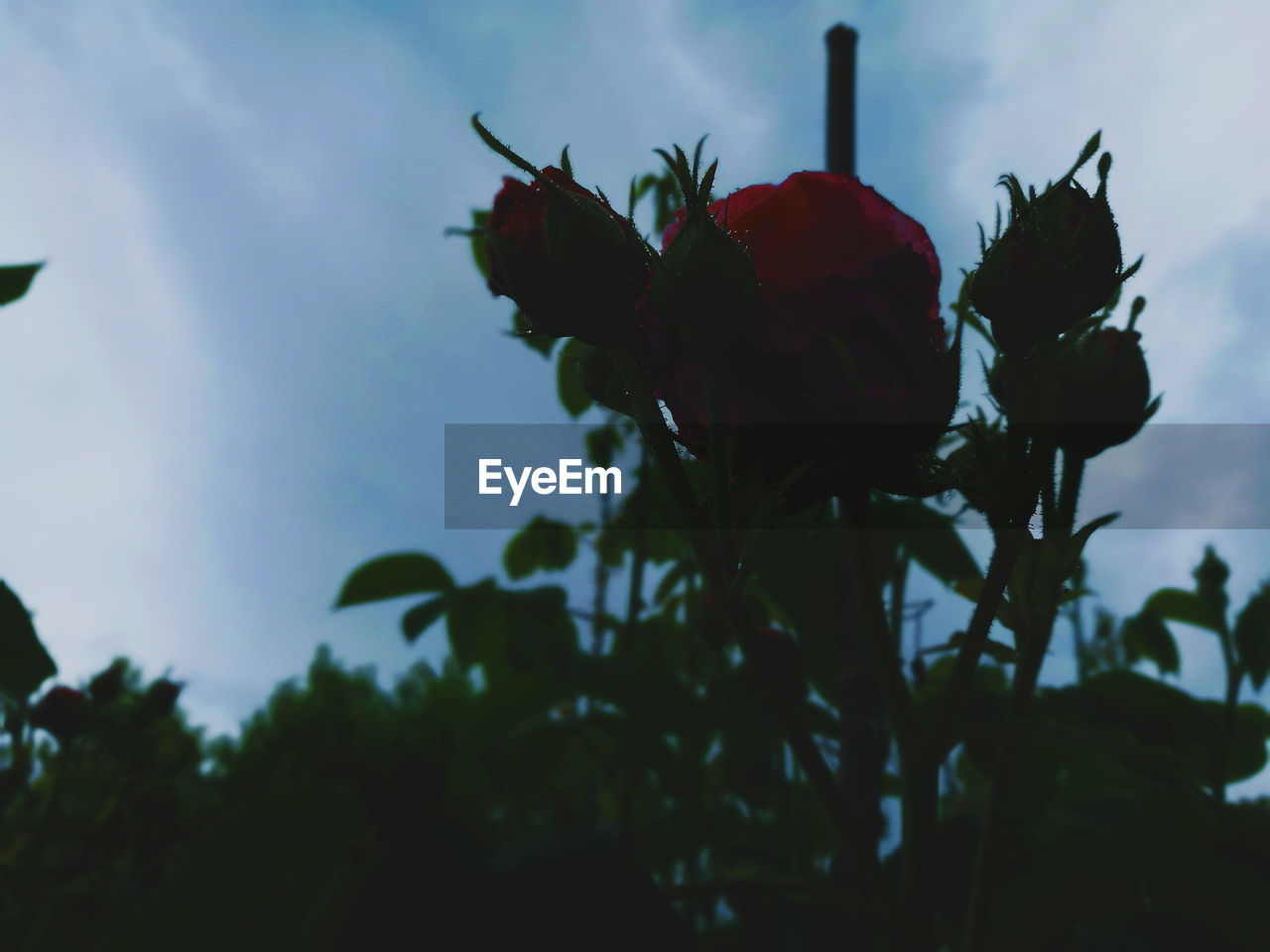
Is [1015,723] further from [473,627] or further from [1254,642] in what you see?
[473,627]

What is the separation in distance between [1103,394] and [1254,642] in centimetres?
72

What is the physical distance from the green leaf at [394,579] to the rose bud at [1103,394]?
2.96ft

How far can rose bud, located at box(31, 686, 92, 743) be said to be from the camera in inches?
53.8

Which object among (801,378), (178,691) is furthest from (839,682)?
(178,691)

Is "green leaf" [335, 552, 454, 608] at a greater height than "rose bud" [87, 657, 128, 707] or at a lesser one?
greater

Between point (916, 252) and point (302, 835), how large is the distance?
1.88 feet

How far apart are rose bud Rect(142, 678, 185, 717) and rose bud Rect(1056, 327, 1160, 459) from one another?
1.40 m

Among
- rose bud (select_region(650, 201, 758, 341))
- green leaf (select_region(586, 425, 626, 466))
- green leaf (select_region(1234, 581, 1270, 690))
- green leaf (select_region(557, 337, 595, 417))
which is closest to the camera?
rose bud (select_region(650, 201, 758, 341))

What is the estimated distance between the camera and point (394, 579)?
1221 millimetres

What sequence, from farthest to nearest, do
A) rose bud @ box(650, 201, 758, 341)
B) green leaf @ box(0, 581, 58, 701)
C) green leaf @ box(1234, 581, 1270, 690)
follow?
green leaf @ box(1234, 581, 1270, 690) → green leaf @ box(0, 581, 58, 701) → rose bud @ box(650, 201, 758, 341)

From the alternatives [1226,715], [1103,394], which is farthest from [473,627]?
[1103,394]

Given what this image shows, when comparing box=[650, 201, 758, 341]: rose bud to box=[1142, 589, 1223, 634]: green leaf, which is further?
box=[1142, 589, 1223, 634]: green leaf

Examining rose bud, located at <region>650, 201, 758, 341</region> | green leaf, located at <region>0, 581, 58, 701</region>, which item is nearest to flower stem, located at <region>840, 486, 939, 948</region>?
rose bud, located at <region>650, 201, 758, 341</region>

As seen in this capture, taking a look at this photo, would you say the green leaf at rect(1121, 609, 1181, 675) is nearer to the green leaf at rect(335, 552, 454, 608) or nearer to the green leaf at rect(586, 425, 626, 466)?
the green leaf at rect(586, 425, 626, 466)
